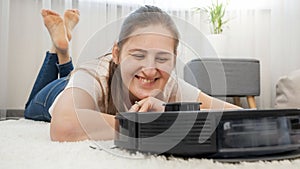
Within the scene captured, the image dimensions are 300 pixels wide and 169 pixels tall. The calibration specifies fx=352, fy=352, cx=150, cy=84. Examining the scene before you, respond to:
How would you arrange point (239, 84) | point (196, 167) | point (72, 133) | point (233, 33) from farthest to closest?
point (233, 33)
point (239, 84)
point (72, 133)
point (196, 167)

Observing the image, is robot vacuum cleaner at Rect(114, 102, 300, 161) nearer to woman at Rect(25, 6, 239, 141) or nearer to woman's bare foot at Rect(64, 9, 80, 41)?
woman at Rect(25, 6, 239, 141)

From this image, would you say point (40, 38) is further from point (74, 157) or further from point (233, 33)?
point (74, 157)

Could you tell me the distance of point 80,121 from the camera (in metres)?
0.63

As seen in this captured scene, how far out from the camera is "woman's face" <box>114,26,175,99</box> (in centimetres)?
53

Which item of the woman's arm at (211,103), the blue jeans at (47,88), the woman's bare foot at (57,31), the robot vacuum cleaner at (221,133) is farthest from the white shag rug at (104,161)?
the woman's bare foot at (57,31)

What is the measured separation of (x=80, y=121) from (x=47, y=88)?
30.0 inches

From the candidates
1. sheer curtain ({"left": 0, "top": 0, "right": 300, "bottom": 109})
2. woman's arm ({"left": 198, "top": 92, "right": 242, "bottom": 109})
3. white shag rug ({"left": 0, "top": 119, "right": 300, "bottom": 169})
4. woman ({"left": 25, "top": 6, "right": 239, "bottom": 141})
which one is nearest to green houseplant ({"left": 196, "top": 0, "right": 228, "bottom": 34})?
sheer curtain ({"left": 0, "top": 0, "right": 300, "bottom": 109})

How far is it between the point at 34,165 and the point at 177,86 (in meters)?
0.39

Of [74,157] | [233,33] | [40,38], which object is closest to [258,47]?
[233,33]

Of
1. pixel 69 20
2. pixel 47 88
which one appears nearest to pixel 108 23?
pixel 69 20

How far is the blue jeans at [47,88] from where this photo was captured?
1292 millimetres

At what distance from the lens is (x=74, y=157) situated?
1.30 feet

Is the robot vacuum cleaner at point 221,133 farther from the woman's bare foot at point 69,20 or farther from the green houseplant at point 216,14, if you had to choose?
the green houseplant at point 216,14

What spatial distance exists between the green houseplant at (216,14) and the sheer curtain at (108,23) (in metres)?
0.06
